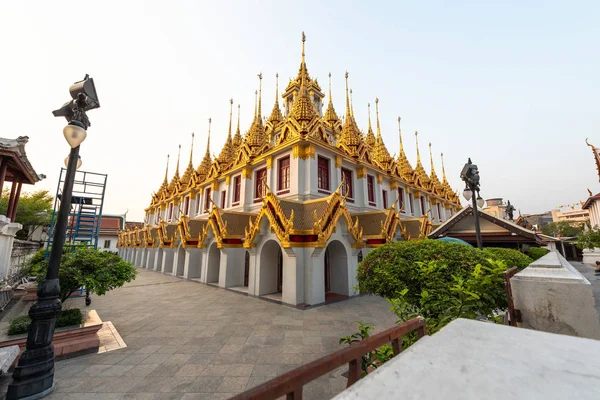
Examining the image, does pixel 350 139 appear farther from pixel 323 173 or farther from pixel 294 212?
pixel 294 212

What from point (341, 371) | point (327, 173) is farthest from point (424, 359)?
point (327, 173)

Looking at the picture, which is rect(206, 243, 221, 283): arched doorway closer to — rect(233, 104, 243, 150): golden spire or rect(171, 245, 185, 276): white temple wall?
rect(171, 245, 185, 276): white temple wall

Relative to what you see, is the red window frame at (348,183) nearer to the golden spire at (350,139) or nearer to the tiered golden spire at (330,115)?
the golden spire at (350,139)

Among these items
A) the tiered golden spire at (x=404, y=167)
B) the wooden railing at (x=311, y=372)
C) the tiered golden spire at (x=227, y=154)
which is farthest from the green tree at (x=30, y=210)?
the tiered golden spire at (x=404, y=167)

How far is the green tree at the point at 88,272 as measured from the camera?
267 inches

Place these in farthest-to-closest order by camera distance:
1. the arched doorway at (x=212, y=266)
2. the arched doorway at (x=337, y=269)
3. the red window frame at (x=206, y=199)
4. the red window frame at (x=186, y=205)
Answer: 1. the red window frame at (x=186, y=205)
2. the red window frame at (x=206, y=199)
3. the arched doorway at (x=212, y=266)
4. the arched doorway at (x=337, y=269)

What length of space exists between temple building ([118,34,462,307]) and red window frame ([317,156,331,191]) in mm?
67

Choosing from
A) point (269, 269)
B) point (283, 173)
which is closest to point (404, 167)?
point (283, 173)

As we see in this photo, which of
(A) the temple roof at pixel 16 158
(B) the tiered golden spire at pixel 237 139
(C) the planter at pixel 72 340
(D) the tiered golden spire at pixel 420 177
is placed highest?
(B) the tiered golden spire at pixel 237 139

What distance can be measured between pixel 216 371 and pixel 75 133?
18.9ft

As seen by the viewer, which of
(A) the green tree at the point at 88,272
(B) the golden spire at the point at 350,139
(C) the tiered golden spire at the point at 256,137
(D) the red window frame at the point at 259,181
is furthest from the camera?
(C) the tiered golden spire at the point at 256,137

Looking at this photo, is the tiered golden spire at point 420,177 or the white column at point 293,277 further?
the tiered golden spire at point 420,177

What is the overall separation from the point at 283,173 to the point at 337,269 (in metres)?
6.70

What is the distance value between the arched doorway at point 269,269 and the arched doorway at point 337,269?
295cm
